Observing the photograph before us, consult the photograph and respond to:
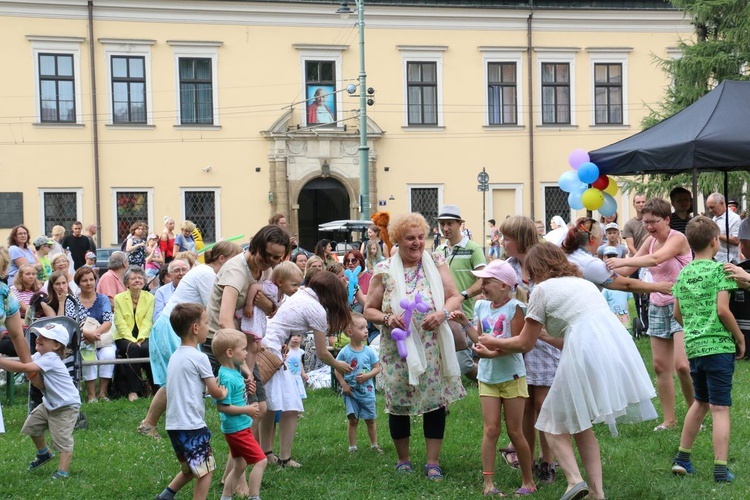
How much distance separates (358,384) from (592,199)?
4181 mm

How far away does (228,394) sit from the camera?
590 cm

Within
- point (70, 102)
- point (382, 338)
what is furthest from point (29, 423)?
point (70, 102)

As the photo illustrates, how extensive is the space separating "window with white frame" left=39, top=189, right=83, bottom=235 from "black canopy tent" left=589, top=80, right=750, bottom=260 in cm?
2192

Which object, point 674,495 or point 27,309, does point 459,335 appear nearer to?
point 674,495

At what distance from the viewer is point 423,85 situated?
1250 inches

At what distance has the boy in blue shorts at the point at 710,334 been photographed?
6.22 meters

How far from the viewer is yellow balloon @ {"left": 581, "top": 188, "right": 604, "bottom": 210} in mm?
10445

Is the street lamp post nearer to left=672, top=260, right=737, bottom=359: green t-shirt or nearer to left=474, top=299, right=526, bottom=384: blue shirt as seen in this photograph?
left=474, top=299, right=526, bottom=384: blue shirt

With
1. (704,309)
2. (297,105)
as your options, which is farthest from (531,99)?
(704,309)

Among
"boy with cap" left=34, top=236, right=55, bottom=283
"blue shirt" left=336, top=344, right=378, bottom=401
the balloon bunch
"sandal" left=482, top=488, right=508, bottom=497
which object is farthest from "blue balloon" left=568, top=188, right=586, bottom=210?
"boy with cap" left=34, top=236, right=55, bottom=283

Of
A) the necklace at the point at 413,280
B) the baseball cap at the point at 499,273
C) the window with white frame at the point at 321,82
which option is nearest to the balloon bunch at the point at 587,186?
the necklace at the point at 413,280

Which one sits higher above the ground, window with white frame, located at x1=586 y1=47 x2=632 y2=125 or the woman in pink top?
window with white frame, located at x1=586 y1=47 x2=632 y2=125

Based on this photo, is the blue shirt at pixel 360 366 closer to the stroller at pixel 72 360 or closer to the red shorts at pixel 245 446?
the red shorts at pixel 245 446

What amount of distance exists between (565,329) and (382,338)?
153 cm
